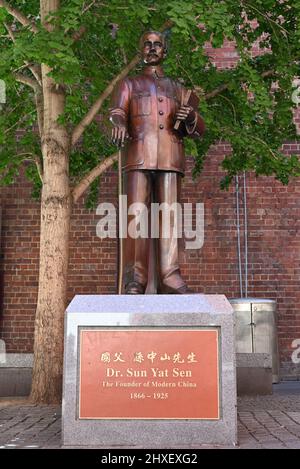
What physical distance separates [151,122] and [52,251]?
251 centimetres

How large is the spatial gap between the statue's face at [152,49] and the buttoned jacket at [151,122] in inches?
5.9

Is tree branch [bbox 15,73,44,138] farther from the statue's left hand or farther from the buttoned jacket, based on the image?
the statue's left hand

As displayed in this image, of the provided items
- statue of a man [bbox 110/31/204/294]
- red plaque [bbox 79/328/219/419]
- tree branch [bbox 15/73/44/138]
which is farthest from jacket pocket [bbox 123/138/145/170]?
tree branch [bbox 15/73/44/138]

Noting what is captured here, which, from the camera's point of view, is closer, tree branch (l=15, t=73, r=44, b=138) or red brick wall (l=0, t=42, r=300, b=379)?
tree branch (l=15, t=73, r=44, b=138)

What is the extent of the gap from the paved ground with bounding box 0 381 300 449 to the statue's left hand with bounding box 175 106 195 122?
2.55 metres

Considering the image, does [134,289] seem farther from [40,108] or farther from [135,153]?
[40,108]

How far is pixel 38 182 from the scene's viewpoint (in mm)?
8234

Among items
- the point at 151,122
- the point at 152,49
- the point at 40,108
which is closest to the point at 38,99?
the point at 40,108

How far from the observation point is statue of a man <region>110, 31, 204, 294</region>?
4441mm

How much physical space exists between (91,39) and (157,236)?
161 inches

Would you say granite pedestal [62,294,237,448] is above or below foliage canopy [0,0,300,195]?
below

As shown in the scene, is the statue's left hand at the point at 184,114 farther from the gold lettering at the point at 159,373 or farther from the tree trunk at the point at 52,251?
the tree trunk at the point at 52,251

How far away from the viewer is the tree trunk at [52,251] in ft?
20.5
